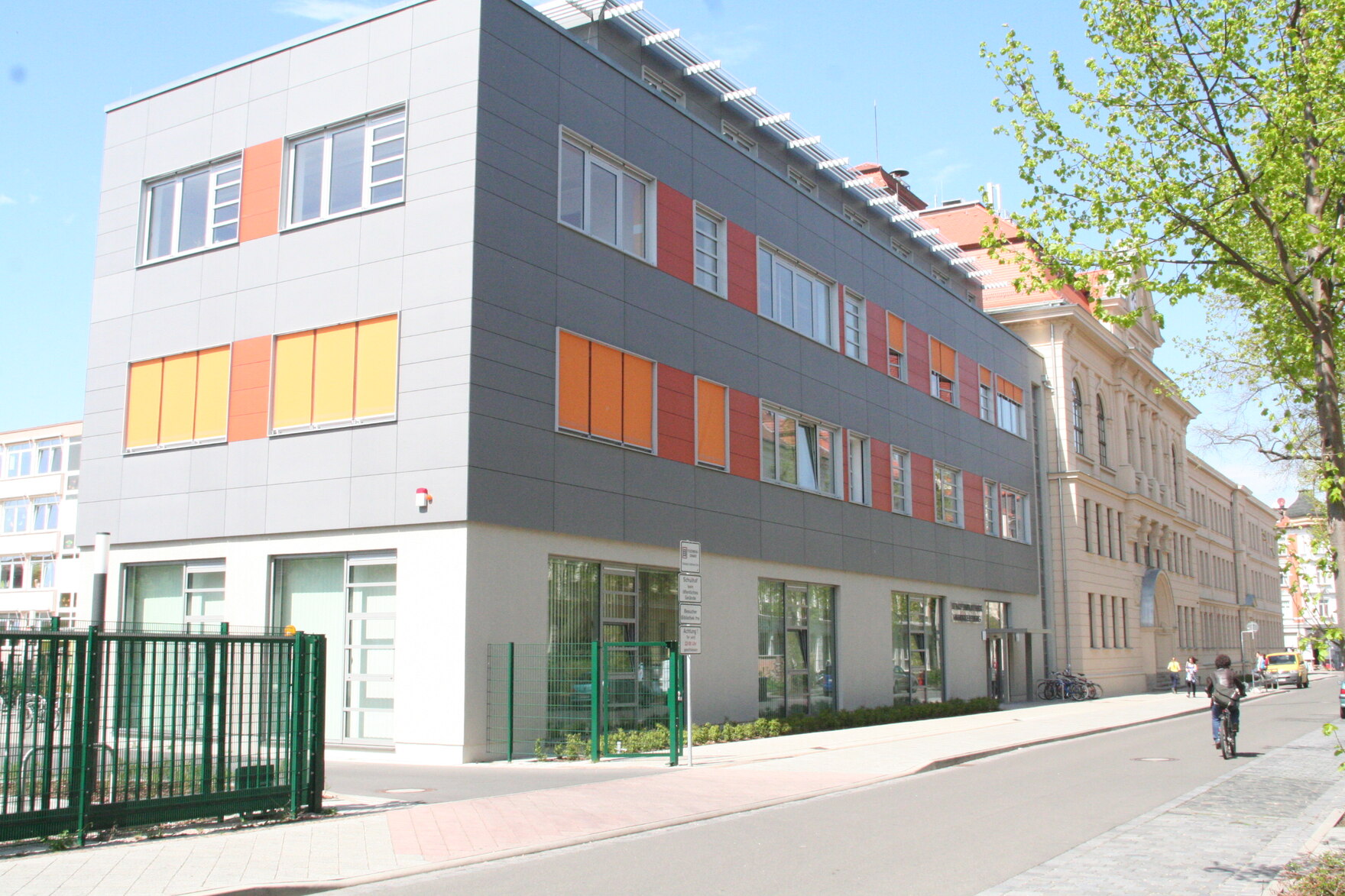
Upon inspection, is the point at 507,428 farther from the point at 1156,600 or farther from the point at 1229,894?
the point at 1156,600

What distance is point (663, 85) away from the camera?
27.5 metres

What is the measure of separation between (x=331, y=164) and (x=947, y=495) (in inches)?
896

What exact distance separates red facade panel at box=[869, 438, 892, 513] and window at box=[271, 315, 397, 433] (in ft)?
51.7

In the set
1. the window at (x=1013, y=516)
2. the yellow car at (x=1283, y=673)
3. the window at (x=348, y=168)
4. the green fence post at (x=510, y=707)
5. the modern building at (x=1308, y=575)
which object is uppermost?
the window at (x=348, y=168)

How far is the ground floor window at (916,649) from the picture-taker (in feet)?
108

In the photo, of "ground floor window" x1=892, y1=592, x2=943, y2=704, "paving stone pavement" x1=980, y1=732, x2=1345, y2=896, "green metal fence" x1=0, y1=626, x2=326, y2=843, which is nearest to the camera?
"paving stone pavement" x1=980, y1=732, x2=1345, y2=896

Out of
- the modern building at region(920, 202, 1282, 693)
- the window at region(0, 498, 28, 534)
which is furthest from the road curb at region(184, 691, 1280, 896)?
the window at region(0, 498, 28, 534)

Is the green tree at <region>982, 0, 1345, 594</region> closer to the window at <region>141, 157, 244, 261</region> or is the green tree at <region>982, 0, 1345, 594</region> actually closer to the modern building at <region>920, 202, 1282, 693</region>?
the window at <region>141, 157, 244, 261</region>

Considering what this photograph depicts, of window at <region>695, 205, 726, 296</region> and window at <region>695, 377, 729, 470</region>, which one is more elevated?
window at <region>695, 205, 726, 296</region>

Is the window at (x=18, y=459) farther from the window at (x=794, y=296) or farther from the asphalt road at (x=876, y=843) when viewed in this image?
the asphalt road at (x=876, y=843)

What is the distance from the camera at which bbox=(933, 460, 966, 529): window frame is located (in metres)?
36.2

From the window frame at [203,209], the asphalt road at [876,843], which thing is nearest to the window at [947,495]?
the asphalt road at [876,843]

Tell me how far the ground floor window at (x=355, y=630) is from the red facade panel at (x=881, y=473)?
52.4 ft

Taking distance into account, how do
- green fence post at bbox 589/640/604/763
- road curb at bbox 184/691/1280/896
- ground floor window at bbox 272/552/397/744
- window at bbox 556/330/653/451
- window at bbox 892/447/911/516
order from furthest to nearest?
window at bbox 892/447/911/516 → window at bbox 556/330/653/451 → ground floor window at bbox 272/552/397/744 → green fence post at bbox 589/640/604/763 → road curb at bbox 184/691/1280/896
